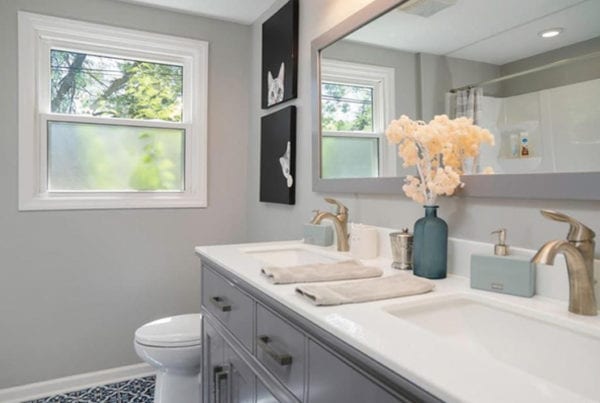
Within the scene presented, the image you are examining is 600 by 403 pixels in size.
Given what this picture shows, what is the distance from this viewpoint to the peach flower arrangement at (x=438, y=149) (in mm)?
1116

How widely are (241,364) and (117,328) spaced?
154 cm

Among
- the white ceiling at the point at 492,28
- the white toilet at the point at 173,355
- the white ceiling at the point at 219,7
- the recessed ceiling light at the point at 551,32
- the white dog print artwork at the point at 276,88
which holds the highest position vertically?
the white ceiling at the point at 219,7

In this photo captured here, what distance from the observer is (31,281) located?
7.38 ft

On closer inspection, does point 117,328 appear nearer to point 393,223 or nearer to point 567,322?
point 393,223

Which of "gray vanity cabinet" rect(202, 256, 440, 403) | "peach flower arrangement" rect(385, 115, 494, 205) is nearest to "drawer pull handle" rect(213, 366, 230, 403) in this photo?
"gray vanity cabinet" rect(202, 256, 440, 403)

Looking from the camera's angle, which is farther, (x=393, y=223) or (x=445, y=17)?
(x=393, y=223)

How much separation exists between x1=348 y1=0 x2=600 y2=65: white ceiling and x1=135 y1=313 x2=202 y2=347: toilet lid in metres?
1.52

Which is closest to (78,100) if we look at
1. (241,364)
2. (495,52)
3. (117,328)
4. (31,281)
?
(31,281)

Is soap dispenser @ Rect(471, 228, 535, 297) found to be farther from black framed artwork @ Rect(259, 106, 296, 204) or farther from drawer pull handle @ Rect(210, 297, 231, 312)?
black framed artwork @ Rect(259, 106, 296, 204)

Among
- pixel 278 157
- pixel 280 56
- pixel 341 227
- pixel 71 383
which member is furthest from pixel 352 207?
pixel 71 383

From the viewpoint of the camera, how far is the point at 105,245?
2426 millimetres

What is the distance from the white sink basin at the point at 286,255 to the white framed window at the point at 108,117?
111cm

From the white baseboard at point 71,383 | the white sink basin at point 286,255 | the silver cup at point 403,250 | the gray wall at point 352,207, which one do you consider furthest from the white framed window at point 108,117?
the silver cup at point 403,250

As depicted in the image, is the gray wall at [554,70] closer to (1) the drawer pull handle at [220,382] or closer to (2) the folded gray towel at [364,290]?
(2) the folded gray towel at [364,290]
